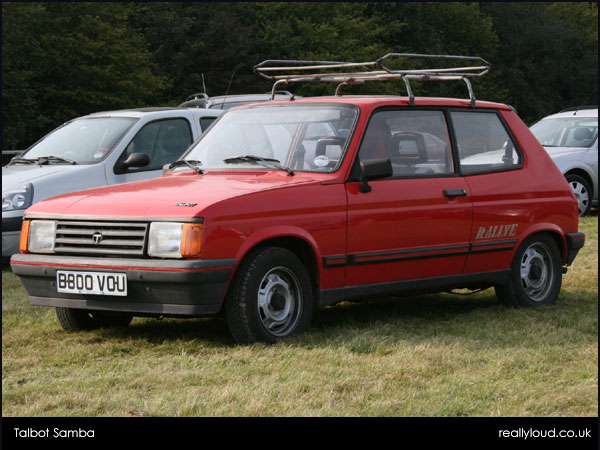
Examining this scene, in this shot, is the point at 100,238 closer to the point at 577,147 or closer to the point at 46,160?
the point at 46,160

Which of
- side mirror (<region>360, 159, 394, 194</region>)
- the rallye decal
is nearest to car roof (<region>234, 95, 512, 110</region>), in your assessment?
side mirror (<region>360, 159, 394, 194</region>)

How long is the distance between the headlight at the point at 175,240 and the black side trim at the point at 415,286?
3.77ft

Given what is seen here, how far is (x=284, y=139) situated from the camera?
24.1 ft

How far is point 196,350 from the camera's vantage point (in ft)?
21.3

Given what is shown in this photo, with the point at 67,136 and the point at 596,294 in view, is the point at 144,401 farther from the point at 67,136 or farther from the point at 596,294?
the point at 67,136

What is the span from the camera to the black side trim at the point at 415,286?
7.04 m

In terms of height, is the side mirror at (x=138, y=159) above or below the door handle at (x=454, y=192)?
below

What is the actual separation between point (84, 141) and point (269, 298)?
560 centimetres

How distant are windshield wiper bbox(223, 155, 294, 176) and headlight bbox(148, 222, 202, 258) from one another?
3.70 feet

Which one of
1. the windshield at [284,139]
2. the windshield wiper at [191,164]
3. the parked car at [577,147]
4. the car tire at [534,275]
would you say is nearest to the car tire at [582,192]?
the parked car at [577,147]

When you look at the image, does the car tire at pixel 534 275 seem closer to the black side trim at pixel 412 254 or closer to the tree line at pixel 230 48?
the black side trim at pixel 412 254

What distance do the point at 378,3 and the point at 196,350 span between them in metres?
51.6

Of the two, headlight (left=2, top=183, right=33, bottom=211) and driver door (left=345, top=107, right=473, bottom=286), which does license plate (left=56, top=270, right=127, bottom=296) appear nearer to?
driver door (left=345, top=107, right=473, bottom=286)

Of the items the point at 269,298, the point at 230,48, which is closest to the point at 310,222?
the point at 269,298
